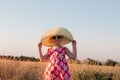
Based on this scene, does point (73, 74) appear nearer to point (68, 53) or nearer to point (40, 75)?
point (40, 75)

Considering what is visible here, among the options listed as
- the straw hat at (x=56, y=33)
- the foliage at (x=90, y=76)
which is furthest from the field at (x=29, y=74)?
the straw hat at (x=56, y=33)

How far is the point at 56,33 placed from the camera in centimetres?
806

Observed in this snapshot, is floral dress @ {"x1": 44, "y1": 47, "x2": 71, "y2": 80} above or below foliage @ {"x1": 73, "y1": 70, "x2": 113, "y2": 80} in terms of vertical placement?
above

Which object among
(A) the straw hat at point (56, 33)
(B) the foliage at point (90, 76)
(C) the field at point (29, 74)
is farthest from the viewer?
(C) the field at point (29, 74)

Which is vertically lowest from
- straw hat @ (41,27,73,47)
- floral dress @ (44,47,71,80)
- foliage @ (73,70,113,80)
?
foliage @ (73,70,113,80)

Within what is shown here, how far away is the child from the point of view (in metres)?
8.12

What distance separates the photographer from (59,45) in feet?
27.2

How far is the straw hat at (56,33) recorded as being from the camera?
8.07 m

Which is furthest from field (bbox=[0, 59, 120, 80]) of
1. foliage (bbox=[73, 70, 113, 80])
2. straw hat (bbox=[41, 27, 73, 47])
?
straw hat (bbox=[41, 27, 73, 47])

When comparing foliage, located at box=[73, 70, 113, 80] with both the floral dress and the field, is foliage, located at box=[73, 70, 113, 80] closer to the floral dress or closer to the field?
the field

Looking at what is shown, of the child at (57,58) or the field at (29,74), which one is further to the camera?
the field at (29,74)

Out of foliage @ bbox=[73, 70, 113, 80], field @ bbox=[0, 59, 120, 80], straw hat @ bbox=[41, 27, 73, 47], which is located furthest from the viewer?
field @ bbox=[0, 59, 120, 80]

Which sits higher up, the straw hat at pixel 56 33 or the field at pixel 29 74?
the straw hat at pixel 56 33

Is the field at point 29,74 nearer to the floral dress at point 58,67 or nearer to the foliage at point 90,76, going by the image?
the foliage at point 90,76
